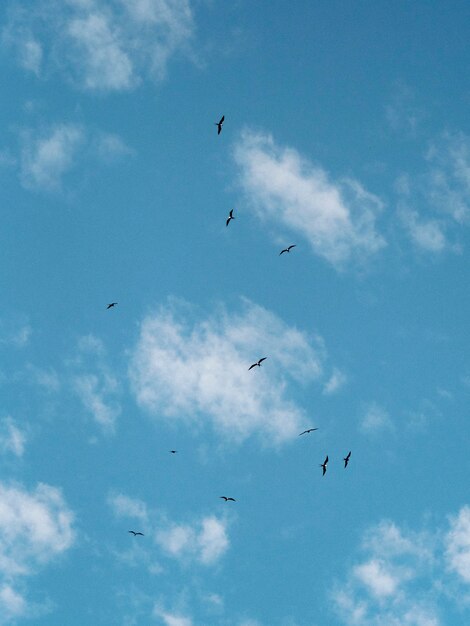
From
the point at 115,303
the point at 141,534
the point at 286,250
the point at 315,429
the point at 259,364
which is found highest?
the point at 286,250

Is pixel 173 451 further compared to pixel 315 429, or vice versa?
pixel 173 451

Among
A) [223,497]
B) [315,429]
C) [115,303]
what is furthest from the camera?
[115,303]

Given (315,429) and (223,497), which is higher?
(315,429)

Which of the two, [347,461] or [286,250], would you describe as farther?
[286,250]

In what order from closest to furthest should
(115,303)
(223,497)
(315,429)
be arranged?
(315,429), (223,497), (115,303)

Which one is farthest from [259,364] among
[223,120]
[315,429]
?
[223,120]

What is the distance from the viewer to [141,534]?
10306 cm

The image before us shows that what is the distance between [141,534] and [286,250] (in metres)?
50.2

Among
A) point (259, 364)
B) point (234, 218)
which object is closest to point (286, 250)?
point (234, 218)

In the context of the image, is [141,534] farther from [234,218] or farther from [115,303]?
[234,218]

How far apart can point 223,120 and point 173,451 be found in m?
45.3

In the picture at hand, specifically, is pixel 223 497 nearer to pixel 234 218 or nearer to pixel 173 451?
pixel 173 451

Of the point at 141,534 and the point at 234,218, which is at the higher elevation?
the point at 234,218

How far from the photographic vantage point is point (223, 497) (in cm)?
8925
